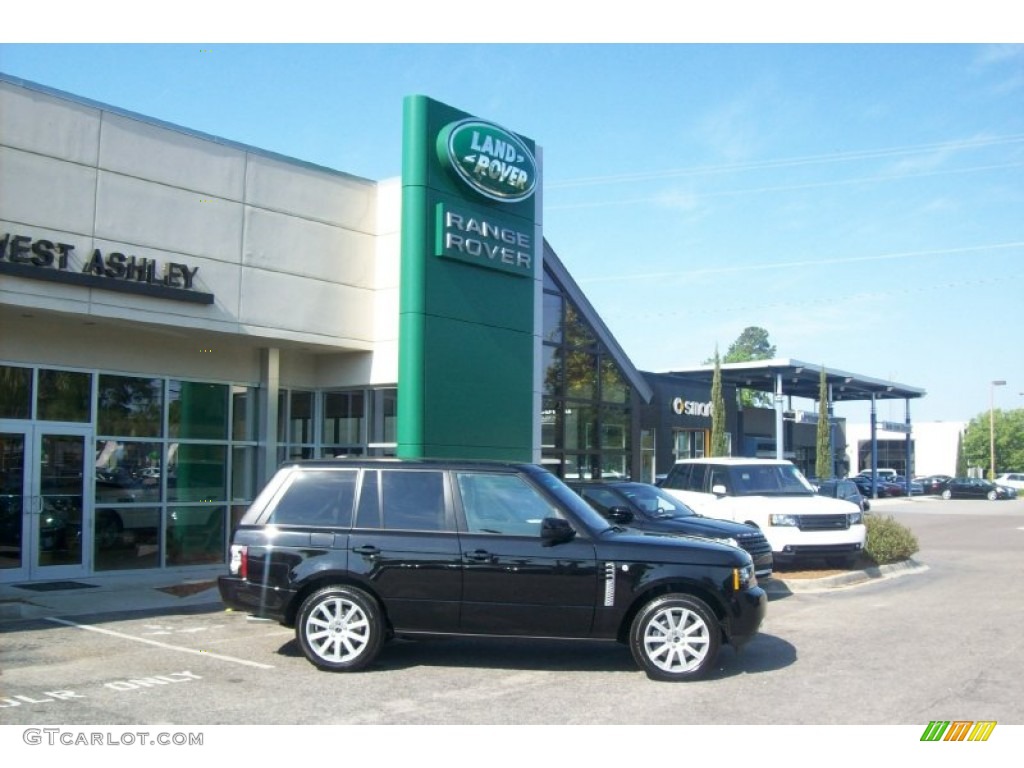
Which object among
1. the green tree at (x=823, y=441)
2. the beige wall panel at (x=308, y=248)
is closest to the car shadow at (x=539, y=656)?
the beige wall panel at (x=308, y=248)

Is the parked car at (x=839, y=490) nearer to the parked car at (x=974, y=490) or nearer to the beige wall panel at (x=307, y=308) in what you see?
the beige wall panel at (x=307, y=308)

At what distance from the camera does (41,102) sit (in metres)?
12.0

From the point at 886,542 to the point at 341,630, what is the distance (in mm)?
10673

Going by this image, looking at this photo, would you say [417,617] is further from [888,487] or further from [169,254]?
[888,487]

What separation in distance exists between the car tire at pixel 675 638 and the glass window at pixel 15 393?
30.1 ft

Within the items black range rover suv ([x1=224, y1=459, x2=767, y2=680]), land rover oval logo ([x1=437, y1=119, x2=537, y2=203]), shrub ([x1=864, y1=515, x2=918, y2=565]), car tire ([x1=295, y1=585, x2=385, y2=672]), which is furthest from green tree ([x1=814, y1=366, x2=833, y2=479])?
car tire ([x1=295, y1=585, x2=385, y2=672])

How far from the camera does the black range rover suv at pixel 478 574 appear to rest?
834 centimetres

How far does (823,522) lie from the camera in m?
15.0

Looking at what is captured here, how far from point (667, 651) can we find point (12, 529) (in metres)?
9.26

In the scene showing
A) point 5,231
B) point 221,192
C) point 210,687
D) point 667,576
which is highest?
point 221,192

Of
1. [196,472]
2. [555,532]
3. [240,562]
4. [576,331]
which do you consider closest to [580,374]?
[576,331]

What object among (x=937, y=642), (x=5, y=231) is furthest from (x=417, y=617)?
(x=5, y=231)

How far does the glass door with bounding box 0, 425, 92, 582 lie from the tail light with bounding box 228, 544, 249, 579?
5.93 meters

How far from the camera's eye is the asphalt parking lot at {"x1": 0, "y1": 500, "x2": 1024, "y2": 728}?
7.05 metres
